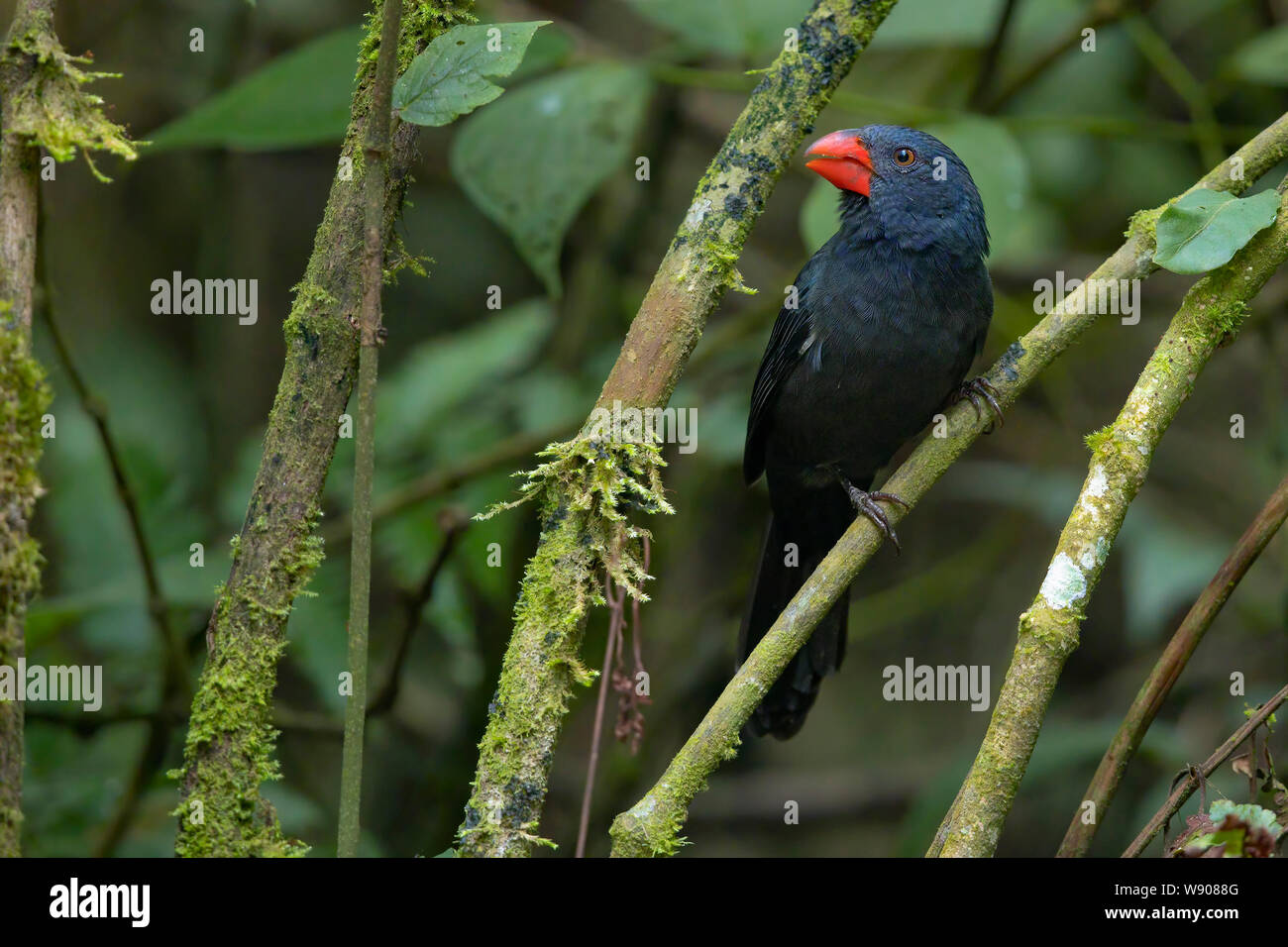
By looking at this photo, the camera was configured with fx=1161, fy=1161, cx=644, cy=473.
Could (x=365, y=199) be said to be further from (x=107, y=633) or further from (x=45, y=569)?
(x=45, y=569)

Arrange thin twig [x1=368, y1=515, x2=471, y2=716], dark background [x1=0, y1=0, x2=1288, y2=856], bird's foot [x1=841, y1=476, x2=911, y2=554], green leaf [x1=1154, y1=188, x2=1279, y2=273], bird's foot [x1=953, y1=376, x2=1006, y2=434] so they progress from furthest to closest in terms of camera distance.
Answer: dark background [x1=0, y1=0, x2=1288, y2=856] < thin twig [x1=368, y1=515, x2=471, y2=716] < bird's foot [x1=953, y1=376, x2=1006, y2=434] < bird's foot [x1=841, y1=476, x2=911, y2=554] < green leaf [x1=1154, y1=188, x2=1279, y2=273]

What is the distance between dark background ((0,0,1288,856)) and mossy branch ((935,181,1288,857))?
0.91 meters

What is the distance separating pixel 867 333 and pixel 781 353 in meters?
0.32

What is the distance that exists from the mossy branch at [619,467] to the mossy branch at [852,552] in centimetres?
20

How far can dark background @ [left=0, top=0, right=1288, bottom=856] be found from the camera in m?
3.73

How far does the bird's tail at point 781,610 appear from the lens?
3.11 metres

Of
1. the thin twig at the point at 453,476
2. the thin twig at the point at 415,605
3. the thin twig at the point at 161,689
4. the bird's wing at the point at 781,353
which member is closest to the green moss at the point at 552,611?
the thin twig at the point at 415,605

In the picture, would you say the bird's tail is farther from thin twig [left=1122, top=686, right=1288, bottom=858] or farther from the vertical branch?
the vertical branch

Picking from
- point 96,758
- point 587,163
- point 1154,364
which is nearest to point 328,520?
point 96,758

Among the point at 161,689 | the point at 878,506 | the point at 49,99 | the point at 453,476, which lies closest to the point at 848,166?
the point at 878,506

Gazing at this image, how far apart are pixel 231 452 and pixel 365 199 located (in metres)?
3.30

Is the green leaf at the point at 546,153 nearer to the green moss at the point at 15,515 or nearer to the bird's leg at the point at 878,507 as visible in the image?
the bird's leg at the point at 878,507

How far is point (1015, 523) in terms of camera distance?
16.4ft

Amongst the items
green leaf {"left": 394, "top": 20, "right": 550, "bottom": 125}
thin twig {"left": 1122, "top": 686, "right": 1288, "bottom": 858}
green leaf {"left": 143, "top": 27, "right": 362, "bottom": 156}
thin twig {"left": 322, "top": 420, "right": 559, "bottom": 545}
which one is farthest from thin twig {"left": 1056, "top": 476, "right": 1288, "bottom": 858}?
→ green leaf {"left": 143, "top": 27, "right": 362, "bottom": 156}
